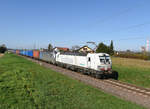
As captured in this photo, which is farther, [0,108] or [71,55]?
[71,55]

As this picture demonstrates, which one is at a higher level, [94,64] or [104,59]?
[104,59]

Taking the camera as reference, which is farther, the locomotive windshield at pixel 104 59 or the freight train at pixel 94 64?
the locomotive windshield at pixel 104 59

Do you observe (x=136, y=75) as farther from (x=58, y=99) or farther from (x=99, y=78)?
(x=58, y=99)

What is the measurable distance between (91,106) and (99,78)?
34.9 ft

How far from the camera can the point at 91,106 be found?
7.27 metres

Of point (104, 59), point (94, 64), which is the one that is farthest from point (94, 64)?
point (104, 59)

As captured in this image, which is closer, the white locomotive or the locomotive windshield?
the white locomotive

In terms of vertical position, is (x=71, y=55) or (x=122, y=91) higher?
(x=71, y=55)

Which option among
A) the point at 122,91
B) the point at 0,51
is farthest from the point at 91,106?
the point at 0,51

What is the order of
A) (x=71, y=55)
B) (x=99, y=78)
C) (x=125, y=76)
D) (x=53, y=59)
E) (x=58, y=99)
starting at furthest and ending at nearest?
(x=53, y=59) < (x=71, y=55) < (x=125, y=76) < (x=99, y=78) < (x=58, y=99)

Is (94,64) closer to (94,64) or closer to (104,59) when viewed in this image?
(94,64)

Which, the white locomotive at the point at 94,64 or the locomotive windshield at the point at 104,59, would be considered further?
the locomotive windshield at the point at 104,59

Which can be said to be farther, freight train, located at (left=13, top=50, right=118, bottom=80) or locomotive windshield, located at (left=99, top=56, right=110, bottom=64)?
locomotive windshield, located at (left=99, top=56, right=110, bottom=64)

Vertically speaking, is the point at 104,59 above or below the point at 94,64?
above
